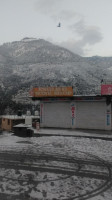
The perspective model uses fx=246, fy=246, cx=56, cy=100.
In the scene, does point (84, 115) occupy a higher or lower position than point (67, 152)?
higher

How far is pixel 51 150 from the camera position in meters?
18.7

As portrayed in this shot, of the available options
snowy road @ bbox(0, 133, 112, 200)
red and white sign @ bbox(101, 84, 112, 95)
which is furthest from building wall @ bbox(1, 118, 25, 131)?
snowy road @ bbox(0, 133, 112, 200)

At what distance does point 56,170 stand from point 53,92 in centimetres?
1831

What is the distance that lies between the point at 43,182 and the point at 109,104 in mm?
19144

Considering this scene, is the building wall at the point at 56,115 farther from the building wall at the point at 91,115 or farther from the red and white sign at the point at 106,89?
the red and white sign at the point at 106,89

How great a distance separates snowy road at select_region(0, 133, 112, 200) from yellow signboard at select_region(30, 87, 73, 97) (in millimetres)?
10045

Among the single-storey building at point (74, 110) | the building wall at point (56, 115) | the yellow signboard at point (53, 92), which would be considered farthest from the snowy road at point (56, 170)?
the yellow signboard at point (53, 92)

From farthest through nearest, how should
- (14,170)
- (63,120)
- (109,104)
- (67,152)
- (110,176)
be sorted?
(63,120)
(109,104)
(67,152)
(14,170)
(110,176)

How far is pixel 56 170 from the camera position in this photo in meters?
13.7

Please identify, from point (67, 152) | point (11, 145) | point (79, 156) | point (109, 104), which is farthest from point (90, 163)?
point (109, 104)

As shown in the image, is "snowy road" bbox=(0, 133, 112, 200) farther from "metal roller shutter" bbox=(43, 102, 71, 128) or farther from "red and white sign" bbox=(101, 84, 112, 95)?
"metal roller shutter" bbox=(43, 102, 71, 128)

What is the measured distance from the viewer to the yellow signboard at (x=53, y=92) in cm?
3072

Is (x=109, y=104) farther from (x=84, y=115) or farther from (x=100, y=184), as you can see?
(x=100, y=184)

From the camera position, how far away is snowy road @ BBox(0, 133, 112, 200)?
1055cm
